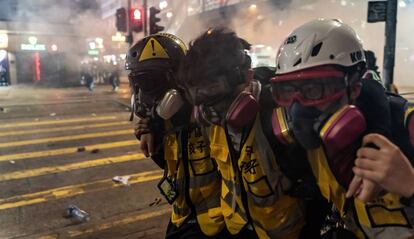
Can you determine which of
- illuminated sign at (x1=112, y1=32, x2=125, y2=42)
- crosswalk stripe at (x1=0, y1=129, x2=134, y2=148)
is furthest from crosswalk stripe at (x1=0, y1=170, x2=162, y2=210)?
illuminated sign at (x1=112, y1=32, x2=125, y2=42)

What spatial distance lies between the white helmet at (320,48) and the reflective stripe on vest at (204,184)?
2.04ft


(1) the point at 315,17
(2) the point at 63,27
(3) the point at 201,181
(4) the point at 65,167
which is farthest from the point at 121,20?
(1) the point at 315,17

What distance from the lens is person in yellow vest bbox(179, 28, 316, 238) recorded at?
1608mm

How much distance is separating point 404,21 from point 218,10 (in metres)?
14.8

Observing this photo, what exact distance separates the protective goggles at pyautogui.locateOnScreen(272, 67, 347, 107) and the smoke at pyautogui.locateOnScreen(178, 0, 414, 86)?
2125 cm

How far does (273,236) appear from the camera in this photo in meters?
1.70

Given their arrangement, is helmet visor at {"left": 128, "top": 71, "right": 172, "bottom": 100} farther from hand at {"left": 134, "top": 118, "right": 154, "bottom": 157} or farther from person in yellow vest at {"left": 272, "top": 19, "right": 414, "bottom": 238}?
person in yellow vest at {"left": 272, "top": 19, "right": 414, "bottom": 238}

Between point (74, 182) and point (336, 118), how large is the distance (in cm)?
484

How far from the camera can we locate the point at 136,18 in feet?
37.2

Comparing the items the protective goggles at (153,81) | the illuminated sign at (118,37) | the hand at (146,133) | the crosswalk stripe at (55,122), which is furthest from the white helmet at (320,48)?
the illuminated sign at (118,37)

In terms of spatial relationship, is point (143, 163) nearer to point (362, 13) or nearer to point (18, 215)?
point (18, 215)

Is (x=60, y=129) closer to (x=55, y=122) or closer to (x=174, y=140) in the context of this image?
(x=55, y=122)

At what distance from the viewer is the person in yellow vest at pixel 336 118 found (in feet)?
3.91

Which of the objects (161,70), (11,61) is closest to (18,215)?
(161,70)
